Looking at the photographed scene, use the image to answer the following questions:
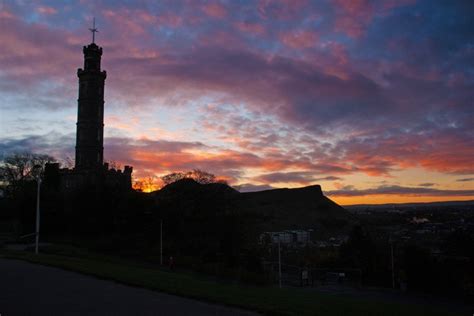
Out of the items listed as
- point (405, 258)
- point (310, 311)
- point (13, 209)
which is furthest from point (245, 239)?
point (310, 311)

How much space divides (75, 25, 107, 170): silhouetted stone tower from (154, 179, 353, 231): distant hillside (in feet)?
82.7

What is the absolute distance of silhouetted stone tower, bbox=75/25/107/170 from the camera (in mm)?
79688

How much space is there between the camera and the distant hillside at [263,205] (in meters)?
56.0

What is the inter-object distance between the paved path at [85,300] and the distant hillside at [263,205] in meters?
38.9

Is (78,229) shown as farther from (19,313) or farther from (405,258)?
(19,313)

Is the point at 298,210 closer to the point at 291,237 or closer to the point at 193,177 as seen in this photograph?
the point at 291,237

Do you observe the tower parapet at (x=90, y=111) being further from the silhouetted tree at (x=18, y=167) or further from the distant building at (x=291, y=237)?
the distant building at (x=291, y=237)

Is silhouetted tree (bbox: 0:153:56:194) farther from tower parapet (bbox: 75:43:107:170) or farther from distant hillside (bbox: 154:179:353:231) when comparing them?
distant hillside (bbox: 154:179:353:231)

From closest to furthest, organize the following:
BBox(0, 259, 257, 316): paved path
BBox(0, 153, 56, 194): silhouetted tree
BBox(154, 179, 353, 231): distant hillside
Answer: BBox(0, 259, 257, 316): paved path
BBox(154, 179, 353, 231): distant hillside
BBox(0, 153, 56, 194): silhouetted tree

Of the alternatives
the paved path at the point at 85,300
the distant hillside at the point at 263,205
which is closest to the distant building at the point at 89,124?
the distant hillside at the point at 263,205

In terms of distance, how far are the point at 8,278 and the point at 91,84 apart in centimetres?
6970

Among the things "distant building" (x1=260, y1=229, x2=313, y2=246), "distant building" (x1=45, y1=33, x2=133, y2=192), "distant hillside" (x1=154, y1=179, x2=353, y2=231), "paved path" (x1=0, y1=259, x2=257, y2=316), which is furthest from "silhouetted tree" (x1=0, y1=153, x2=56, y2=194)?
"paved path" (x1=0, y1=259, x2=257, y2=316)

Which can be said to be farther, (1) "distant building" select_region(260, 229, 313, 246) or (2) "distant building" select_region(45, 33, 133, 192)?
(1) "distant building" select_region(260, 229, 313, 246)

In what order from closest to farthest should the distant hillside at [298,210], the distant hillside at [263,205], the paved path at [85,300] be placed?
the paved path at [85,300] → the distant hillside at [263,205] → the distant hillside at [298,210]
